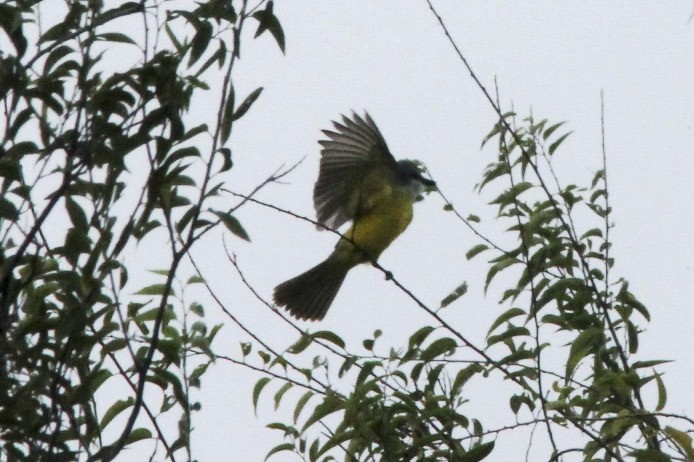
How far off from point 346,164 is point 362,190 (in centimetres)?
28

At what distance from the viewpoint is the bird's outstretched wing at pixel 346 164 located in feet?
21.6

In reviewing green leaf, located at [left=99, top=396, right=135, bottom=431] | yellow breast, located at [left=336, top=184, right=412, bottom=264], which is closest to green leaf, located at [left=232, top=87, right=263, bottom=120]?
green leaf, located at [left=99, top=396, right=135, bottom=431]

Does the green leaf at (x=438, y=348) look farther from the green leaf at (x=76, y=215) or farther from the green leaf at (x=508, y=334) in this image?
the green leaf at (x=76, y=215)

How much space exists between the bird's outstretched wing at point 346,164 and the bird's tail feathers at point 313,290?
685 millimetres

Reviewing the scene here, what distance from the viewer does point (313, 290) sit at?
761 cm

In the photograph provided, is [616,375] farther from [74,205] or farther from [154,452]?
[74,205]

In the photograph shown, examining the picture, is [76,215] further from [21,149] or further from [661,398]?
[661,398]

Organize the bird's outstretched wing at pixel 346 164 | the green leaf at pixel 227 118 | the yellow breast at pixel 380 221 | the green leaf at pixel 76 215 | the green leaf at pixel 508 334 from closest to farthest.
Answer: the green leaf at pixel 76 215
the green leaf at pixel 227 118
the green leaf at pixel 508 334
the bird's outstretched wing at pixel 346 164
the yellow breast at pixel 380 221

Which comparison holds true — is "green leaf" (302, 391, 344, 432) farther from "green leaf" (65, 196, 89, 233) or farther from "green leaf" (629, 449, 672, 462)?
"green leaf" (65, 196, 89, 233)

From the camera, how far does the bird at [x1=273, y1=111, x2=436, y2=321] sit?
6.61 m

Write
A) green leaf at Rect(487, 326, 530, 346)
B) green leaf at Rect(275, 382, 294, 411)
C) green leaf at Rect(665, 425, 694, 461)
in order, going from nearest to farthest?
green leaf at Rect(665, 425, 694, 461) < green leaf at Rect(487, 326, 530, 346) < green leaf at Rect(275, 382, 294, 411)

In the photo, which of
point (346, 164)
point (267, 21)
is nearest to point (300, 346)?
point (267, 21)

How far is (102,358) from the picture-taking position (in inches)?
104

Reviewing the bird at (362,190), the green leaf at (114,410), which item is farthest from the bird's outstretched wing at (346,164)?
the green leaf at (114,410)
